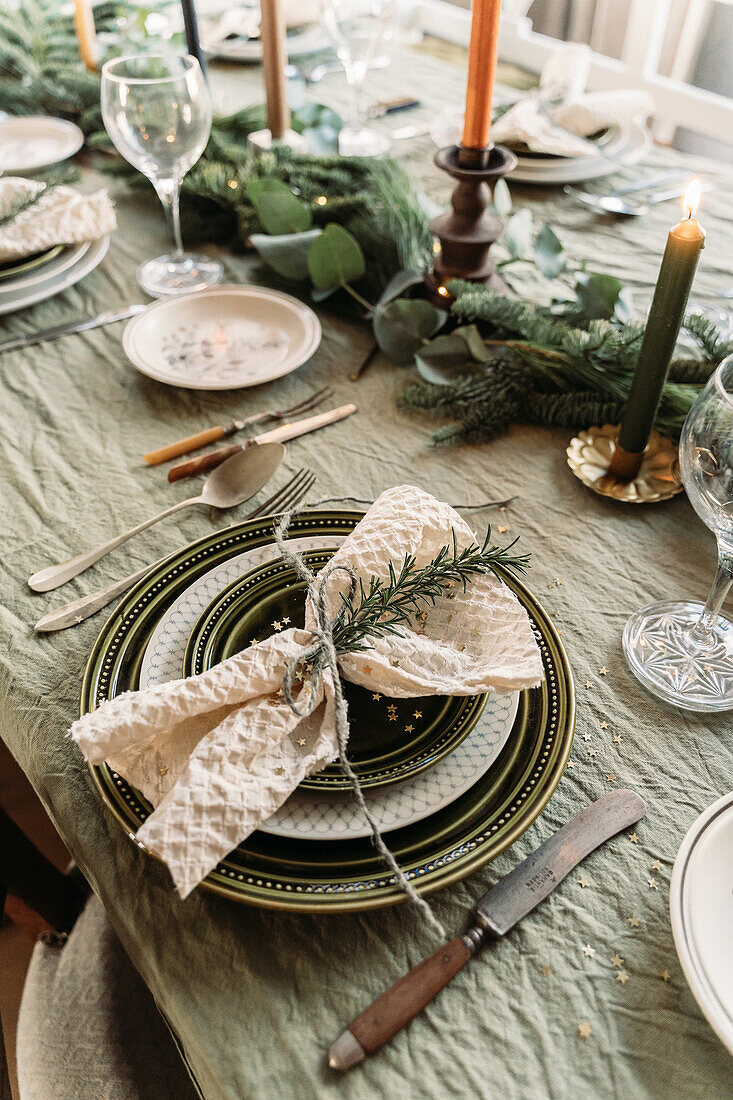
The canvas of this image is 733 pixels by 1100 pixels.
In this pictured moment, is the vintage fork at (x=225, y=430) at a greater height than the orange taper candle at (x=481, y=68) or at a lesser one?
lesser

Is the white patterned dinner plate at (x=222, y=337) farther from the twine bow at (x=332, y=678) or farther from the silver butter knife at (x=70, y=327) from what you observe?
the twine bow at (x=332, y=678)

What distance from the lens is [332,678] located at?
18.4 inches

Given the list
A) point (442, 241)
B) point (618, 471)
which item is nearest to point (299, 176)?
point (442, 241)

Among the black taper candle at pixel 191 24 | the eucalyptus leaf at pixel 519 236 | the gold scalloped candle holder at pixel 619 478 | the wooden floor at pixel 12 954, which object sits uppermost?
the black taper candle at pixel 191 24

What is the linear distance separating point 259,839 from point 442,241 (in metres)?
0.68

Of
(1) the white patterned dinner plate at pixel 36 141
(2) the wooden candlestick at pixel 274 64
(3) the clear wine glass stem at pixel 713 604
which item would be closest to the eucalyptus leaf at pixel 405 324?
(3) the clear wine glass stem at pixel 713 604

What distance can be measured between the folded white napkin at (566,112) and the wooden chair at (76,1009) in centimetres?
112

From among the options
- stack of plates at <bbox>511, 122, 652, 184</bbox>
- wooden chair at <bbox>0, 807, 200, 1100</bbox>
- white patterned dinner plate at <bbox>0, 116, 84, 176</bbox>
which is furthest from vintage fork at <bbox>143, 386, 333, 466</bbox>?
white patterned dinner plate at <bbox>0, 116, 84, 176</bbox>

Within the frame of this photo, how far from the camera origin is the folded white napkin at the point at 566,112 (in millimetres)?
1209

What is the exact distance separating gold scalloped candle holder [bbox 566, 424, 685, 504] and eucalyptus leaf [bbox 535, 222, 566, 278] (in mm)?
270

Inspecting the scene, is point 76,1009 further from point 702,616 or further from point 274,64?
point 274,64

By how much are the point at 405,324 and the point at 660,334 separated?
31 cm

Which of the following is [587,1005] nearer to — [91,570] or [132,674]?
[132,674]

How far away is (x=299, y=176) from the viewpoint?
1.12 metres
